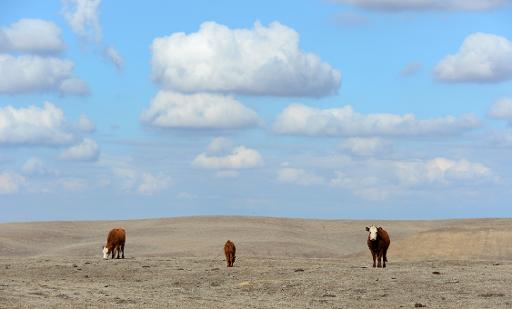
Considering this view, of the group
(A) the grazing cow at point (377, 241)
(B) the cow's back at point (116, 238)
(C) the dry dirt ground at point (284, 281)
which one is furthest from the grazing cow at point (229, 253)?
(B) the cow's back at point (116, 238)

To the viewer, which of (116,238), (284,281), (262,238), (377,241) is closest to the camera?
(284,281)

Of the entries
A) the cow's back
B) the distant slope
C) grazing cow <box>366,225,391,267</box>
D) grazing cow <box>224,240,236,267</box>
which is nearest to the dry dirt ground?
the distant slope

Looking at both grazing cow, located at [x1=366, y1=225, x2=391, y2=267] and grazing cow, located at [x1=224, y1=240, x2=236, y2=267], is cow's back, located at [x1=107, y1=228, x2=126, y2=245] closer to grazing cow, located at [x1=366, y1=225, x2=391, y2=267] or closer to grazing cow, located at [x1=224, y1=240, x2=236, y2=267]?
grazing cow, located at [x1=224, y1=240, x2=236, y2=267]

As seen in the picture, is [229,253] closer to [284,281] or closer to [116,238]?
[284,281]

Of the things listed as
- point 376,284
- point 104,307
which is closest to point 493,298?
point 376,284

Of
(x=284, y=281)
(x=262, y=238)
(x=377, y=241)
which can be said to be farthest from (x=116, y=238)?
(x=262, y=238)

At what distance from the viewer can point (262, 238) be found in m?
81.0

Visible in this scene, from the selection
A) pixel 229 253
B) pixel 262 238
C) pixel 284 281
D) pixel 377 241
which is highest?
pixel 262 238

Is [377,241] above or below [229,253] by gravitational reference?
above

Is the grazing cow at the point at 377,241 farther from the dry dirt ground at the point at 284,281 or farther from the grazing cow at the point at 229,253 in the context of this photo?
the grazing cow at the point at 229,253

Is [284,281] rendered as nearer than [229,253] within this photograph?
Yes

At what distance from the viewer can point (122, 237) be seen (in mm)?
46719

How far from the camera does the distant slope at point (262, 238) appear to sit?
5762cm

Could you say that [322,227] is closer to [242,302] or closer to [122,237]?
[122,237]
